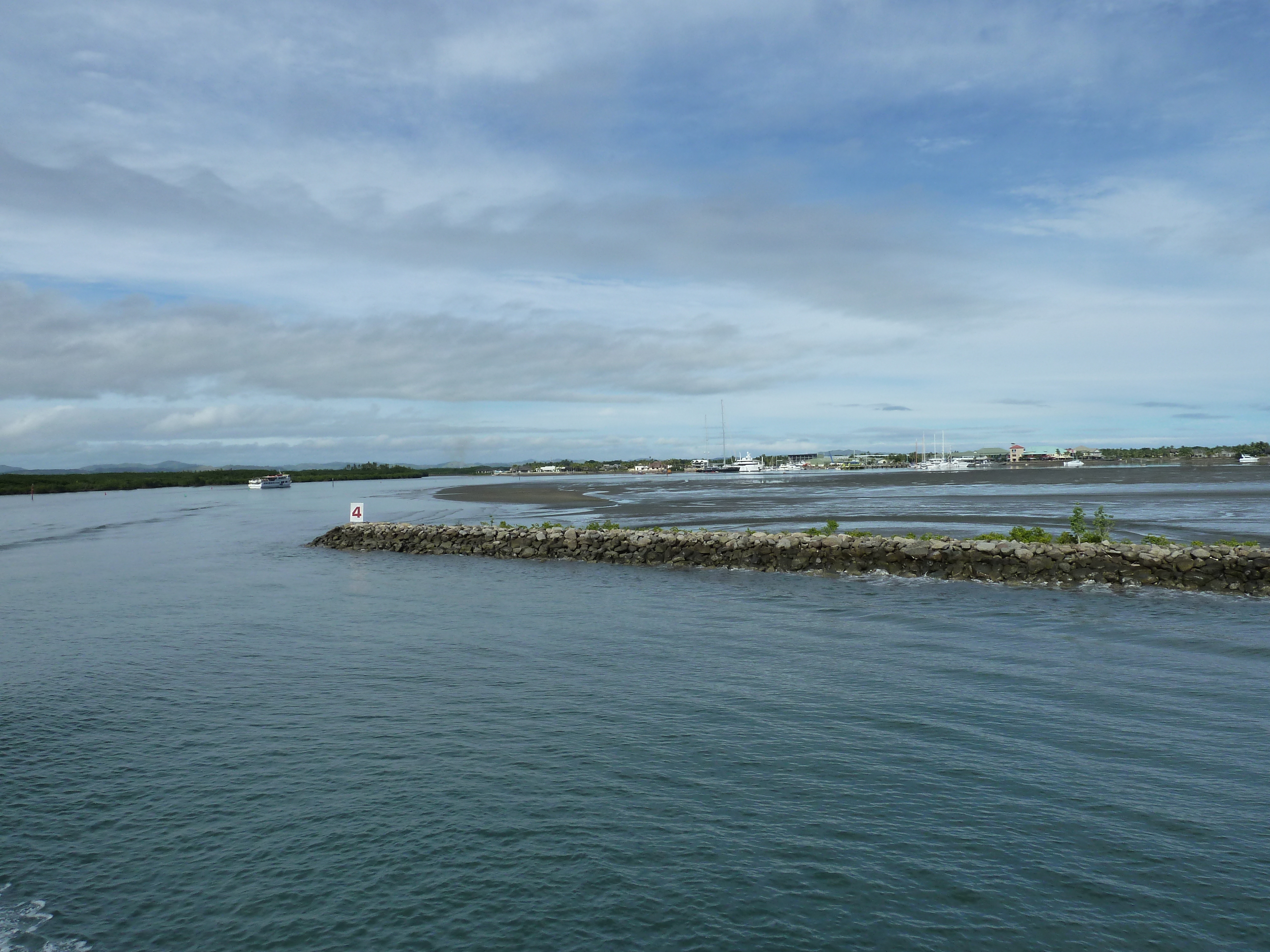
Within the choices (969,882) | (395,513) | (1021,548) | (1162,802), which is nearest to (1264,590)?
(1021,548)

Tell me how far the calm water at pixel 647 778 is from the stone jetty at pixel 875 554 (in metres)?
3.22

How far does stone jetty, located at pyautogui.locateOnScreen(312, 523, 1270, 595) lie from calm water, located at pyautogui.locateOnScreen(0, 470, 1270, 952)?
322 cm

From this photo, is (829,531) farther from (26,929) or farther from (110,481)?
(110,481)

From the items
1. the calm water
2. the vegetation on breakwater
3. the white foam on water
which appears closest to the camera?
the white foam on water

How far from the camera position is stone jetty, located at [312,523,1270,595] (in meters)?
23.7

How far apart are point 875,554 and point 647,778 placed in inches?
813

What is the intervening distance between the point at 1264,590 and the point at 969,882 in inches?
820

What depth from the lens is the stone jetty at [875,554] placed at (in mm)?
23734

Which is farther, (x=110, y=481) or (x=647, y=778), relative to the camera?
(x=110, y=481)

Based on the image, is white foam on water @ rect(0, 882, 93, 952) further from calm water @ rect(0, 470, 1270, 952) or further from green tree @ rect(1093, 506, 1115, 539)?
green tree @ rect(1093, 506, 1115, 539)

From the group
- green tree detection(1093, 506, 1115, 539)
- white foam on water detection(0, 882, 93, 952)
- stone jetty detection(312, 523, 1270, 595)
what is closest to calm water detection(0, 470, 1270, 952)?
white foam on water detection(0, 882, 93, 952)

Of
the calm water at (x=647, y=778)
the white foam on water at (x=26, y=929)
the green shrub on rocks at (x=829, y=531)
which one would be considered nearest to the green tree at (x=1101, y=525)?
the calm water at (x=647, y=778)

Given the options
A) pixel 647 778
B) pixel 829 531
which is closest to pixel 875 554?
pixel 829 531

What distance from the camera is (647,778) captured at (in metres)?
9.88
